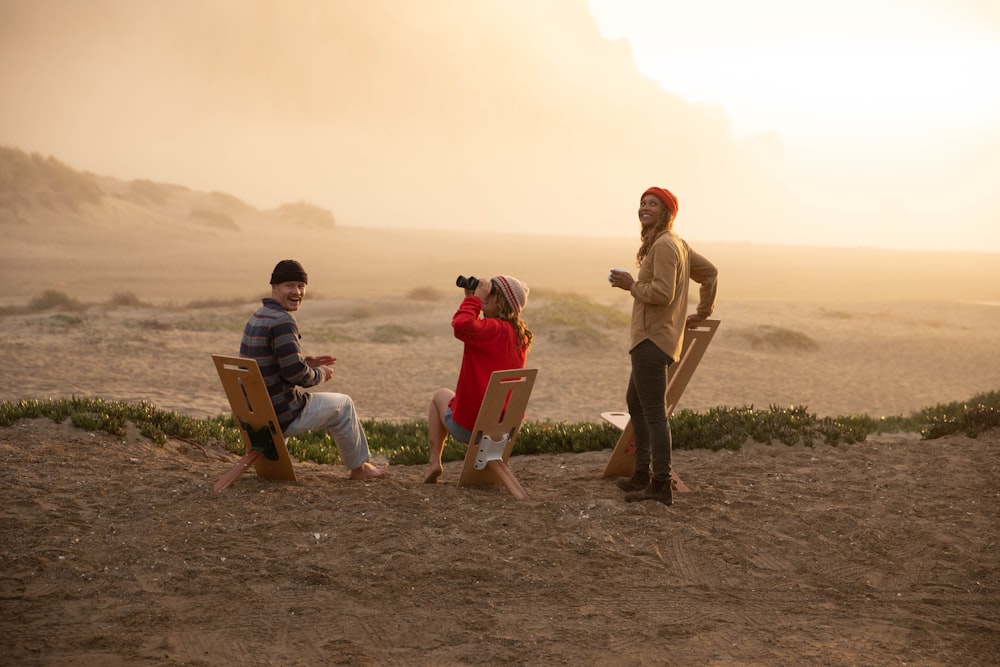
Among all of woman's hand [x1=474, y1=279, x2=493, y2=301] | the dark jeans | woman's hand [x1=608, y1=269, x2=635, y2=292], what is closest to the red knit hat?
woman's hand [x1=608, y1=269, x2=635, y2=292]

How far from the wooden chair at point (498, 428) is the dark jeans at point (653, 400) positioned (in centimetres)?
75

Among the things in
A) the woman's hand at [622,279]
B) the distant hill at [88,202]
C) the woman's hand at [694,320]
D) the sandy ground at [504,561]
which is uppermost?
the distant hill at [88,202]

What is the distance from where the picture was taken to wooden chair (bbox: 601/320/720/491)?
7.04 meters

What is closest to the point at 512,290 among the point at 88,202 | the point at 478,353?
the point at 478,353

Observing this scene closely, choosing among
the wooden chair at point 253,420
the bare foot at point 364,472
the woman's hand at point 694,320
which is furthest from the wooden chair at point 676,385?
the wooden chair at point 253,420

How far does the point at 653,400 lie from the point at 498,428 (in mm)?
1213

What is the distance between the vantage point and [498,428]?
265 inches

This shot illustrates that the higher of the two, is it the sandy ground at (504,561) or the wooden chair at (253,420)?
the wooden chair at (253,420)

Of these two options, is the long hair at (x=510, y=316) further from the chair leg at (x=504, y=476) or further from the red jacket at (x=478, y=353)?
the chair leg at (x=504, y=476)

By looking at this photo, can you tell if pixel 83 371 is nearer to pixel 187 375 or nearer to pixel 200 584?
pixel 187 375

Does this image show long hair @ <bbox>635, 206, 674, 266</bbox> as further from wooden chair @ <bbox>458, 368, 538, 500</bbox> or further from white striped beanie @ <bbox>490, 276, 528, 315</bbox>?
wooden chair @ <bbox>458, 368, 538, 500</bbox>

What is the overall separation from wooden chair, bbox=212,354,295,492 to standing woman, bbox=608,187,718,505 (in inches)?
103

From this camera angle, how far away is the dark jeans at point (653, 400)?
6.17 meters

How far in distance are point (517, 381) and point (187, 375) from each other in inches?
478
